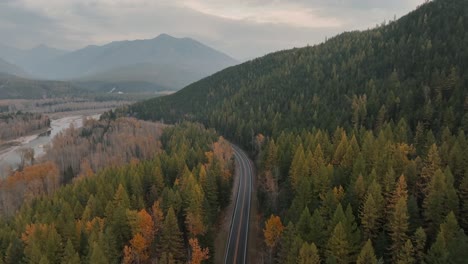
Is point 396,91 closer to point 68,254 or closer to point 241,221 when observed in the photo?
point 241,221

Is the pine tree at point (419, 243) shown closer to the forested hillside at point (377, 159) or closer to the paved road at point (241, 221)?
the forested hillside at point (377, 159)

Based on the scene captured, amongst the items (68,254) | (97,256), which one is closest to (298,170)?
(97,256)

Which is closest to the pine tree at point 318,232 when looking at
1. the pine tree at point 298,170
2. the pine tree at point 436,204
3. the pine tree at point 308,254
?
the pine tree at point 308,254

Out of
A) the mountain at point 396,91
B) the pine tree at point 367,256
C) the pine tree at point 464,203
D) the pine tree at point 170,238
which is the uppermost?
the mountain at point 396,91

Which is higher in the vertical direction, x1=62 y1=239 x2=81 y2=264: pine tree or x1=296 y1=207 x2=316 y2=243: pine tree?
x1=296 y1=207 x2=316 y2=243: pine tree

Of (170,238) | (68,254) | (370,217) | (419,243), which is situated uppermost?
(370,217)

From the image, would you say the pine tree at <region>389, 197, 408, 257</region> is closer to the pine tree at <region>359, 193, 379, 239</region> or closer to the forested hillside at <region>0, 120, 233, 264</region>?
the pine tree at <region>359, 193, 379, 239</region>

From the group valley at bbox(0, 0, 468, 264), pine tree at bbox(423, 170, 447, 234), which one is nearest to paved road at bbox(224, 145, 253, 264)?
valley at bbox(0, 0, 468, 264)
